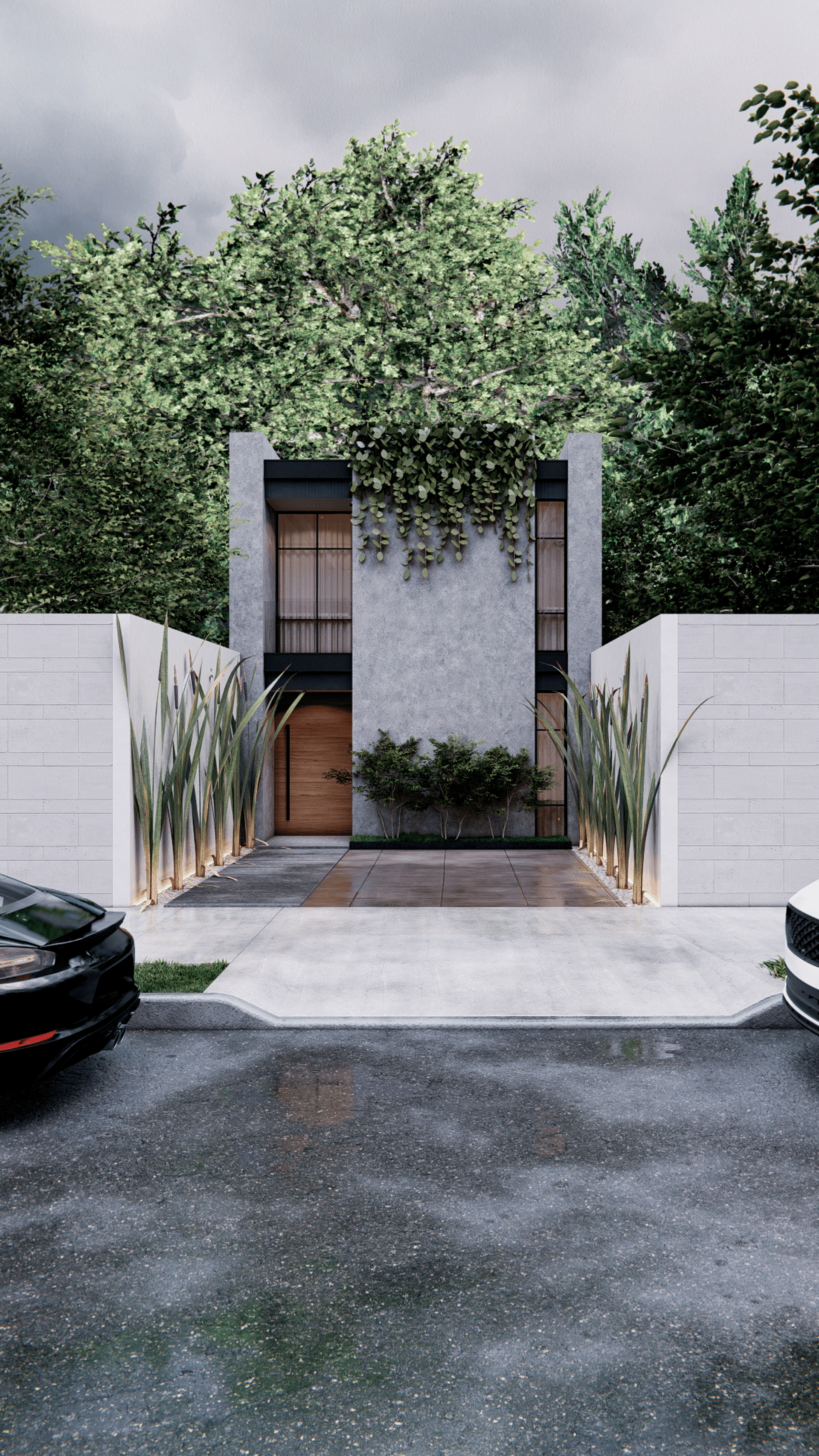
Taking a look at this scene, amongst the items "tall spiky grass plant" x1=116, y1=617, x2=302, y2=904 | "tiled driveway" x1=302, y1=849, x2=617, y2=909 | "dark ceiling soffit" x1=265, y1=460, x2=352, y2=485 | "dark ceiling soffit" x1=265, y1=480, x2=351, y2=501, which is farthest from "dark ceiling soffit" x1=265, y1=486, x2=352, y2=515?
"tiled driveway" x1=302, y1=849, x2=617, y2=909

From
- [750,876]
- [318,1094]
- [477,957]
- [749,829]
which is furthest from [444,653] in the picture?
[318,1094]

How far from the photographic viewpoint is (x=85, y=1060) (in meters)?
6.11

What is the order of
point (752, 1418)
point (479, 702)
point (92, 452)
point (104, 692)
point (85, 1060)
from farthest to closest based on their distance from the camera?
point (479, 702)
point (92, 452)
point (104, 692)
point (85, 1060)
point (752, 1418)

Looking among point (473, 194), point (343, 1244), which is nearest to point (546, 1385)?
point (343, 1244)

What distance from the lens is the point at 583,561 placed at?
57.0 ft

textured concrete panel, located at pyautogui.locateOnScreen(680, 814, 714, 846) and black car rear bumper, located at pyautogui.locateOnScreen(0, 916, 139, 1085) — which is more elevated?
textured concrete panel, located at pyautogui.locateOnScreen(680, 814, 714, 846)

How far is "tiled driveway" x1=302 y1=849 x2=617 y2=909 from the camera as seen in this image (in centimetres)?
1122

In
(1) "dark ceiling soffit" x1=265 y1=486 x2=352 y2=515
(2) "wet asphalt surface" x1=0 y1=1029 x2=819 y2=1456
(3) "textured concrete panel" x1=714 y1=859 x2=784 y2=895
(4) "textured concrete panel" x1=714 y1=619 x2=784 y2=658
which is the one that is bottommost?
(2) "wet asphalt surface" x1=0 y1=1029 x2=819 y2=1456

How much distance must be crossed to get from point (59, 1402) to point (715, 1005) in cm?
508

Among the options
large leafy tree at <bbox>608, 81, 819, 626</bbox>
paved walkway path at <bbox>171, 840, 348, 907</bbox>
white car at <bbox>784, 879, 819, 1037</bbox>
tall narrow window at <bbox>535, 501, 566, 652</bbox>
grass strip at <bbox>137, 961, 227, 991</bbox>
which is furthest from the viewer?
tall narrow window at <bbox>535, 501, 566, 652</bbox>

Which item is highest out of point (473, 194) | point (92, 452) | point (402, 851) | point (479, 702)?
point (473, 194)

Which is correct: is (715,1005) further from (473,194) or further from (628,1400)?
(473,194)

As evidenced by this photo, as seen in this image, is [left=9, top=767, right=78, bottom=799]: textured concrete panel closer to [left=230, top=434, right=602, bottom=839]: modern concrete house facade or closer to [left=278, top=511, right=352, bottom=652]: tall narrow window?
[left=230, top=434, right=602, bottom=839]: modern concrete house facade

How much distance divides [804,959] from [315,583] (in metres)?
13.8
